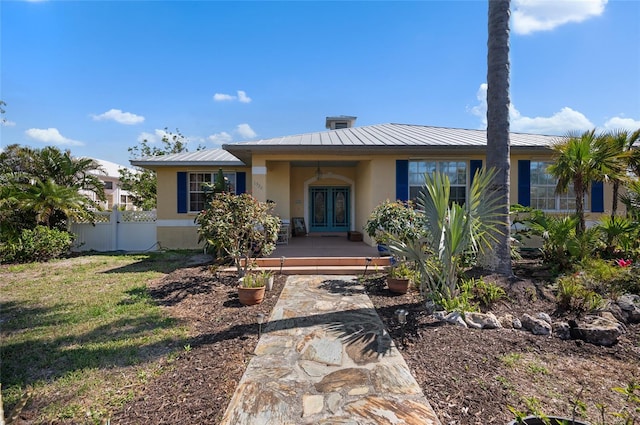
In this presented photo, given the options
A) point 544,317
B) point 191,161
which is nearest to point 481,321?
point 544,317

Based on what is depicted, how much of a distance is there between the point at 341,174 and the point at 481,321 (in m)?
10.0

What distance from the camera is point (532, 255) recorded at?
9.62m

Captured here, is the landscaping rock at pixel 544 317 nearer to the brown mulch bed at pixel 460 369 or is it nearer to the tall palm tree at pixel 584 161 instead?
the brown mulch bed at pixel 460 369

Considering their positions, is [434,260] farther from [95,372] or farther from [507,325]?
[95,372]

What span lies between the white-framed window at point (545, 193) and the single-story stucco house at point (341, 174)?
0.11ft

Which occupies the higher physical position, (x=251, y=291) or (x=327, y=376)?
(x=251, y=291)

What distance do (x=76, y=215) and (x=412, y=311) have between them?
12087 mm

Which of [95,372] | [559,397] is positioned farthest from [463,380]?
[95,372]

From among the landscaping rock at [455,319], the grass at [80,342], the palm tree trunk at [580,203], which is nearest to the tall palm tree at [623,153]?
the palm tree trunk at [580,203]

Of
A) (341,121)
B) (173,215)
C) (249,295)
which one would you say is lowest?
(249,295)

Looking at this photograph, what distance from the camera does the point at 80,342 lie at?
4277 mm

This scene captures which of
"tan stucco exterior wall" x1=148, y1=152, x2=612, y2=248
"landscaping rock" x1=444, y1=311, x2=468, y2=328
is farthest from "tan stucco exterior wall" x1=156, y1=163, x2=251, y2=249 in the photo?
"landscaping rock" x1=444, y1=311, x2=468, y2=328

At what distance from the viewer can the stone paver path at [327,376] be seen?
2.72m

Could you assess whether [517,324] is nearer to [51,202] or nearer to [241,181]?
[241,181]
